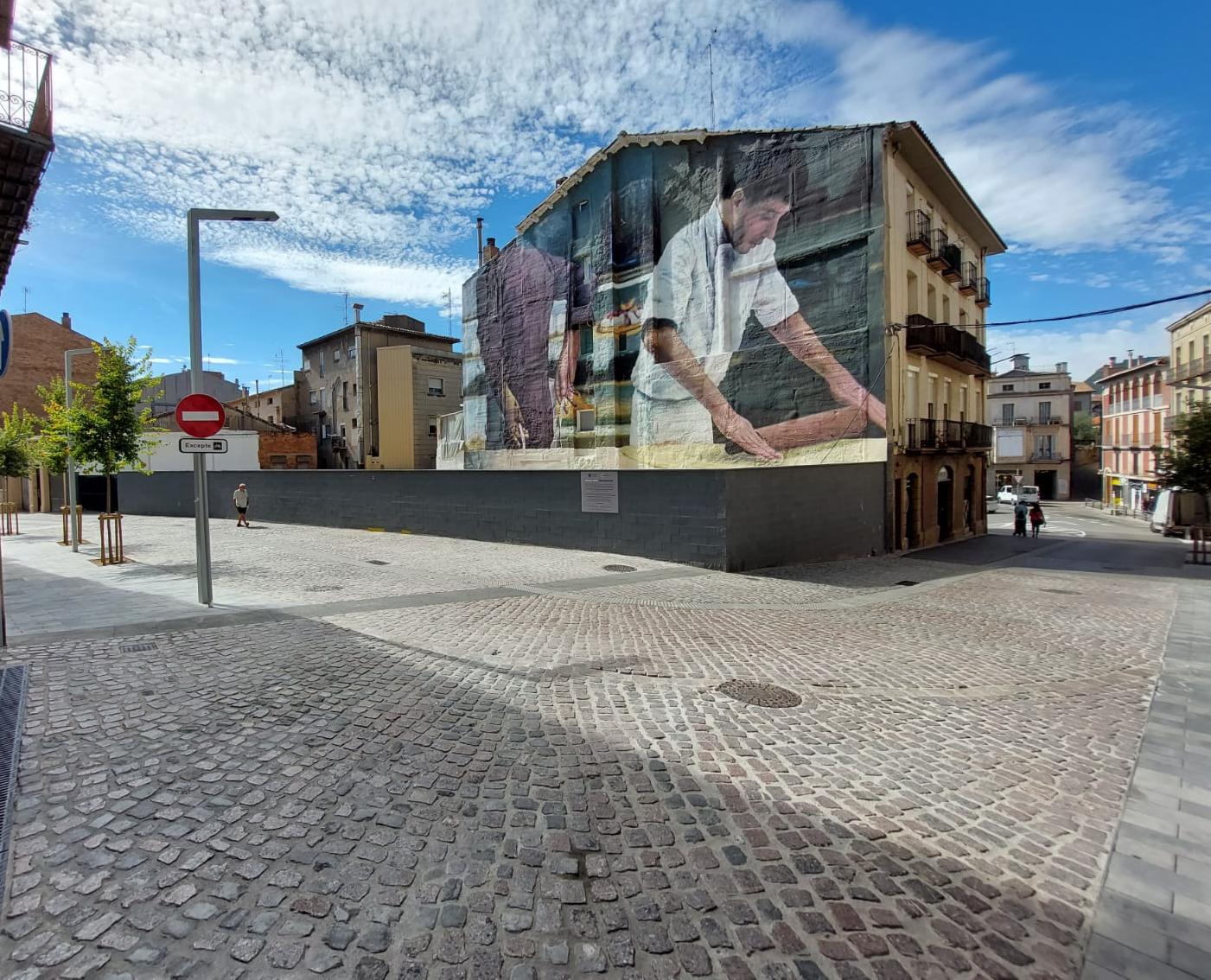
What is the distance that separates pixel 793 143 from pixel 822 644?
1689cm

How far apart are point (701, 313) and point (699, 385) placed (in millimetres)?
2405

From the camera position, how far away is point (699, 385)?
20.2m

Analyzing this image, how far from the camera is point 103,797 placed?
10.8 feet

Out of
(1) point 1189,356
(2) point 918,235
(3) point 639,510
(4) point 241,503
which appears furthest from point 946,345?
(1) point 1189,356

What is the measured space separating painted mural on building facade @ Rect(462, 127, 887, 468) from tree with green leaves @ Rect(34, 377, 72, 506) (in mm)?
14420

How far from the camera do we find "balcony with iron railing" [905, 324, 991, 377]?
1781cm

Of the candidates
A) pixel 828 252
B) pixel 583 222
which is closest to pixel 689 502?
pixel 828 252

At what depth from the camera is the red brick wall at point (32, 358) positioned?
35406 millimetres

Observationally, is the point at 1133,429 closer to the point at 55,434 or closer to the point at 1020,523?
the point at 1020,523

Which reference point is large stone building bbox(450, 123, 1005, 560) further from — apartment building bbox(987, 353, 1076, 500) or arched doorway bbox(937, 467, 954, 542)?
apartment building bbox(987, 353, 1076, 500)

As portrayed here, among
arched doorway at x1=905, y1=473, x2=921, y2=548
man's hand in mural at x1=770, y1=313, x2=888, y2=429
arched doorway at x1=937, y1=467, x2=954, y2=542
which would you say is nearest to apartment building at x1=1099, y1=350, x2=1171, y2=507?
arched doorway at x1=937, y1=467, x2=954, y2=542

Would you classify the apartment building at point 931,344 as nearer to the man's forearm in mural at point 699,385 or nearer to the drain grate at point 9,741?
the man's forearm in mural at point 699,385

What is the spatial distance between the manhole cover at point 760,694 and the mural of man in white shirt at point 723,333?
13.4 metres

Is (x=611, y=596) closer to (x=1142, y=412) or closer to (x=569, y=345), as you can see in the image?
(x=569, y=345)
